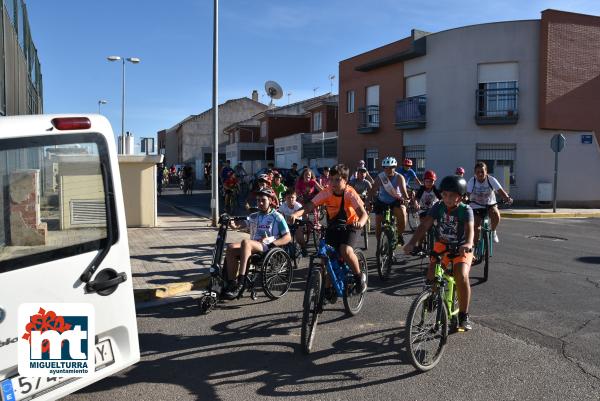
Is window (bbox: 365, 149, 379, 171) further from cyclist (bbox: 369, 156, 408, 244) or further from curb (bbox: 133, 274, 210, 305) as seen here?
curb (bbox: 133, 274, 210, 305)

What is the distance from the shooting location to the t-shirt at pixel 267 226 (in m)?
6.79

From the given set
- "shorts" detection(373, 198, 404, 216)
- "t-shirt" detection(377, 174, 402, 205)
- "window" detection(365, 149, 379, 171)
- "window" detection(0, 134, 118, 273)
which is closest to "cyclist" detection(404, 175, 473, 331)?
"window" detection(0, 134, 118, 273)

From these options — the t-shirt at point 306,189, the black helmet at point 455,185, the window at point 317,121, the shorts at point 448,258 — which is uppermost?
the window at point 317,121

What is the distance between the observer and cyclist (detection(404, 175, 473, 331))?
4816 mm

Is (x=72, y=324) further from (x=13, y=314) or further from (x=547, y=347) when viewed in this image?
(x=547, y=347)

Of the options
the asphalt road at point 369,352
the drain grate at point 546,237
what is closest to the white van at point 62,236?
the asphalt road at point 369,352

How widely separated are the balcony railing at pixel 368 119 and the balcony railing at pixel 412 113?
84.1 inches

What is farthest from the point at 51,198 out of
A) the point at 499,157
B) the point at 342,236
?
the point at 499,157

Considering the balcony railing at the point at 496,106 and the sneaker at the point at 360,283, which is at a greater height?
the balcony railing at the point at 496,106

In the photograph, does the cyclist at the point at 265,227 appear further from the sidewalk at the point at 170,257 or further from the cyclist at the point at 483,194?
the cyclist at the point at 483,194

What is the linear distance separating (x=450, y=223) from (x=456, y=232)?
10cm

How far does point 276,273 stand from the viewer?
671 cm

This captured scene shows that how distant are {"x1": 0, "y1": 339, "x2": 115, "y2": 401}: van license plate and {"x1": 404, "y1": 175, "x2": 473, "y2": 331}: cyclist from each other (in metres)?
2.66

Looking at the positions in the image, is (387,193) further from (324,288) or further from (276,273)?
(324,288)
